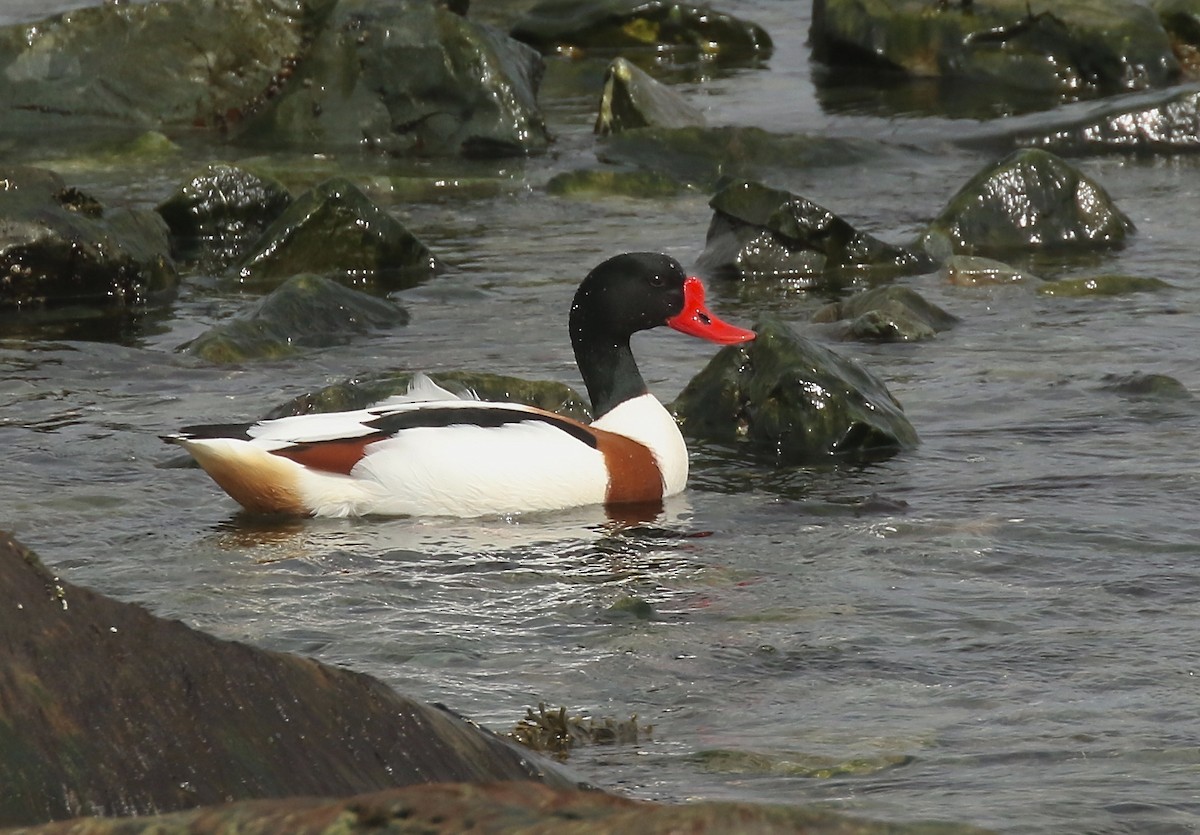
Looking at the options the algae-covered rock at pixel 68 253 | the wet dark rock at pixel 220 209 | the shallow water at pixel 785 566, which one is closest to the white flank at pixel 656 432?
the shallow water at pixel 785 566

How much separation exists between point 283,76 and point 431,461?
32.5ft

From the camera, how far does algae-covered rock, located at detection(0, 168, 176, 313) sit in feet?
37.6

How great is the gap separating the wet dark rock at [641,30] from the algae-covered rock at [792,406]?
1175 centimetres

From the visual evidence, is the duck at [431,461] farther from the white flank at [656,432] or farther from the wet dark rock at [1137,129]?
the wet dark rock at [1137,129]

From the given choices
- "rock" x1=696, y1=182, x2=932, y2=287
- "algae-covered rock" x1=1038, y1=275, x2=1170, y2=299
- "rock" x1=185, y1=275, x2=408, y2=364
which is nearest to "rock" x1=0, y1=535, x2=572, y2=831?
"rock" x1=185, y1=275, x2=408, y2=364

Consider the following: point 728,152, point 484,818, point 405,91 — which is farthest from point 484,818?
point 405,91

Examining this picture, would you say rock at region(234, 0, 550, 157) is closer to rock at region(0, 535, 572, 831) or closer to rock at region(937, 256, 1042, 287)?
rock at region(937, 256, 1042, 287)

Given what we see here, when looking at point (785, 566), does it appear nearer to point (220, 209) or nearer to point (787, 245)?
point (787, 245)

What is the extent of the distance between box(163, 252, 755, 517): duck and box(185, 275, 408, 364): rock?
7.41 ft

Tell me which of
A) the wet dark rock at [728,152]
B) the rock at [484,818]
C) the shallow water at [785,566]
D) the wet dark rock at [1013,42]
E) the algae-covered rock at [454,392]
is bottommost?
the shallow water at [785,566]

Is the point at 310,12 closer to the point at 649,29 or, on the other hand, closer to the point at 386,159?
the point at 386,159

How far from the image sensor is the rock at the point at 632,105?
16.1 meters

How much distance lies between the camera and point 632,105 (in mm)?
16094

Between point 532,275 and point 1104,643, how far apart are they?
6.76m
